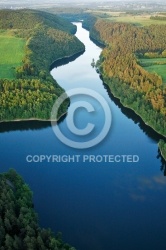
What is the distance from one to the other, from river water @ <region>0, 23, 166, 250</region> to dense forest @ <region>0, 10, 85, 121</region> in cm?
227

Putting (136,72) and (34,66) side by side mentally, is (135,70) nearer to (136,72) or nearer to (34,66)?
(136,72)

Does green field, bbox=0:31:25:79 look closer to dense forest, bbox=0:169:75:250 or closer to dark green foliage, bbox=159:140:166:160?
dark green foliage, bbox=159:140:166:160

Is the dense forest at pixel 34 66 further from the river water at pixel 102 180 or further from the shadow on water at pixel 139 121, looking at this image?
the shadow on water at pixel 139 121

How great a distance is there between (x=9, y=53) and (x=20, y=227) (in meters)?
55.8

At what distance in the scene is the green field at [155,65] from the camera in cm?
6220

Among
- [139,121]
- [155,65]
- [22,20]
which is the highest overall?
[22,20]

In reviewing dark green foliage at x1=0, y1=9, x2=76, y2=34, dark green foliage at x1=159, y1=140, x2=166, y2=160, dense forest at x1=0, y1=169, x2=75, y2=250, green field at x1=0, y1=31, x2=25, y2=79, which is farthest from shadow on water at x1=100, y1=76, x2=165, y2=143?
dark green foliage at x1=0, y1=9, x2=76, y2=34

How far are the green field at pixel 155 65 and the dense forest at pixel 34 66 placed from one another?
1802 centimetres

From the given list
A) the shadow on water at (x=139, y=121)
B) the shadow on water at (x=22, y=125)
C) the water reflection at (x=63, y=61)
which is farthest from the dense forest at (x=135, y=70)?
the shadow on water at (x=22, y=125)

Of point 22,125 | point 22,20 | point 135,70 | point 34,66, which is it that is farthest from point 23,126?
point 22,20

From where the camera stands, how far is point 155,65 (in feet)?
223

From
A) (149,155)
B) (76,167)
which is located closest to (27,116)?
(76,167)

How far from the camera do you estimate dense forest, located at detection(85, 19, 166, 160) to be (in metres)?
45.6

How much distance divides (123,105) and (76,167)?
58.5ft
